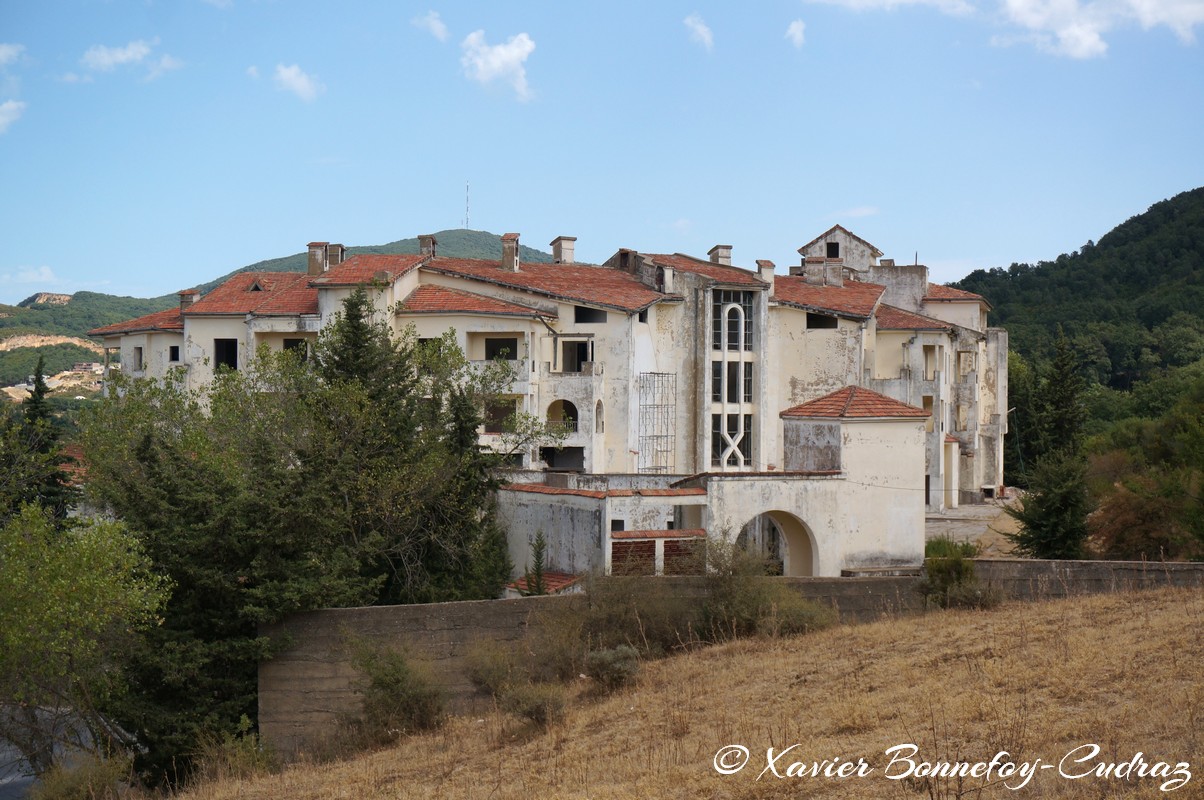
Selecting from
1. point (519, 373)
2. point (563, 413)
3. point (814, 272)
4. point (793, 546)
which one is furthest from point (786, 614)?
point (814, 272)

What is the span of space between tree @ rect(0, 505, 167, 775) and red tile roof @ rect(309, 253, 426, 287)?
22.8 metres

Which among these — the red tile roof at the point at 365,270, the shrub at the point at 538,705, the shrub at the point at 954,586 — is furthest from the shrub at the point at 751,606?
the red tile roof at the point at 365,270

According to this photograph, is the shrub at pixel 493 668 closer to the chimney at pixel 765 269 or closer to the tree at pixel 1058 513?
the tree at pixel 1058 513

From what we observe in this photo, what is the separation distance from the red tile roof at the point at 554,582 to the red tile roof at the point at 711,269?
20.2m

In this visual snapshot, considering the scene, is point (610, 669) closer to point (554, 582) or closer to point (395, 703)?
point (395, 703)

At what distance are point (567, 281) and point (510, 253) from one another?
238 centimetres

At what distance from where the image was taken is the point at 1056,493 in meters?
32.8

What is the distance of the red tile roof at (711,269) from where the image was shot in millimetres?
49125

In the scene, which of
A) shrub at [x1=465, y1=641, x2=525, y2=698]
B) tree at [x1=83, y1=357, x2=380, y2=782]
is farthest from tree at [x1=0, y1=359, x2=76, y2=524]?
shrub at [x1=465, y1=641, x2=525, y2=698]

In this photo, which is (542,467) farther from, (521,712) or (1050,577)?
(521,712)

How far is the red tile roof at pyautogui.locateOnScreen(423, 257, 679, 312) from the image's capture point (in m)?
45.7

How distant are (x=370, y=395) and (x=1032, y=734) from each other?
23331mm

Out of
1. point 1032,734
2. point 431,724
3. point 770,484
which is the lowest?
point 431,724

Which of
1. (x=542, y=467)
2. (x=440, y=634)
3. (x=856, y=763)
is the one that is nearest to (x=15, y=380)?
(x=542, y=467)
